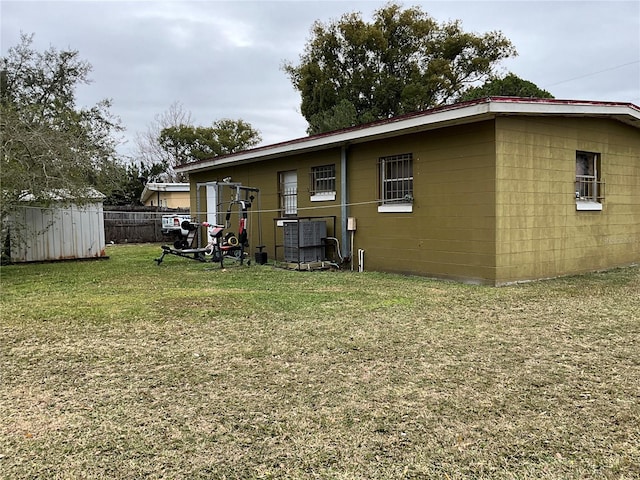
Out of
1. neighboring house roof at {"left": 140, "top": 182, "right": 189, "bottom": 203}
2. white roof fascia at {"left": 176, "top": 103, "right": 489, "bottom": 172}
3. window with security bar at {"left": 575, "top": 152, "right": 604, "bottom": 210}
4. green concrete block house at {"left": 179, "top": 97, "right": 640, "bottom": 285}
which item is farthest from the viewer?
neighboring house roof at {"left": 140, "top": 182, "right": 189, "bottom": 203}

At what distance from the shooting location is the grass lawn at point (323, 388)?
236 centimetres

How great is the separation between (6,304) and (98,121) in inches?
299

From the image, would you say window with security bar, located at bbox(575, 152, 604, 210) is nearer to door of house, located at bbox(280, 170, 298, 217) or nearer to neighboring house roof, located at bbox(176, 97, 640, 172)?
neighboring house roof, located at bbox(176, 97, 640, 172)

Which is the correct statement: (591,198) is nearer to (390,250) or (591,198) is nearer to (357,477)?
(390,250)

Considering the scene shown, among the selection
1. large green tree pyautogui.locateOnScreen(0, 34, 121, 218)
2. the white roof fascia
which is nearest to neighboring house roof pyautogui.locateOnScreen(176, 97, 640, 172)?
the white roof fascia

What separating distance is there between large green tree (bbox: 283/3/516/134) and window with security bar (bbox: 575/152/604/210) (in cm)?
1776

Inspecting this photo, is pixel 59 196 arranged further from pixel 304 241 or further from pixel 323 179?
pixel 323 179

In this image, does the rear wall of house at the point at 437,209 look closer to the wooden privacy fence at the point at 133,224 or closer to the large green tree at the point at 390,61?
the wooden privacy fence at the point at 133,224

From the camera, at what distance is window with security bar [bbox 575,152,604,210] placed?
8812 mm

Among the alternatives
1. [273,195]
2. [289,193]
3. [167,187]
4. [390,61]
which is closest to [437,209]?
[289,193]

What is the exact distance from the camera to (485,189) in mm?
7426

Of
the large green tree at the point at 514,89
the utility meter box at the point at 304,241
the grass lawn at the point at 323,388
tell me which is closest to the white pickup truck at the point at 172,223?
the utility meter box at the point at 304,241

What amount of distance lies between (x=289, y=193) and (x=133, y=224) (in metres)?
11.9

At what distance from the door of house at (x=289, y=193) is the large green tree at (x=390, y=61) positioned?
48.9 ft
